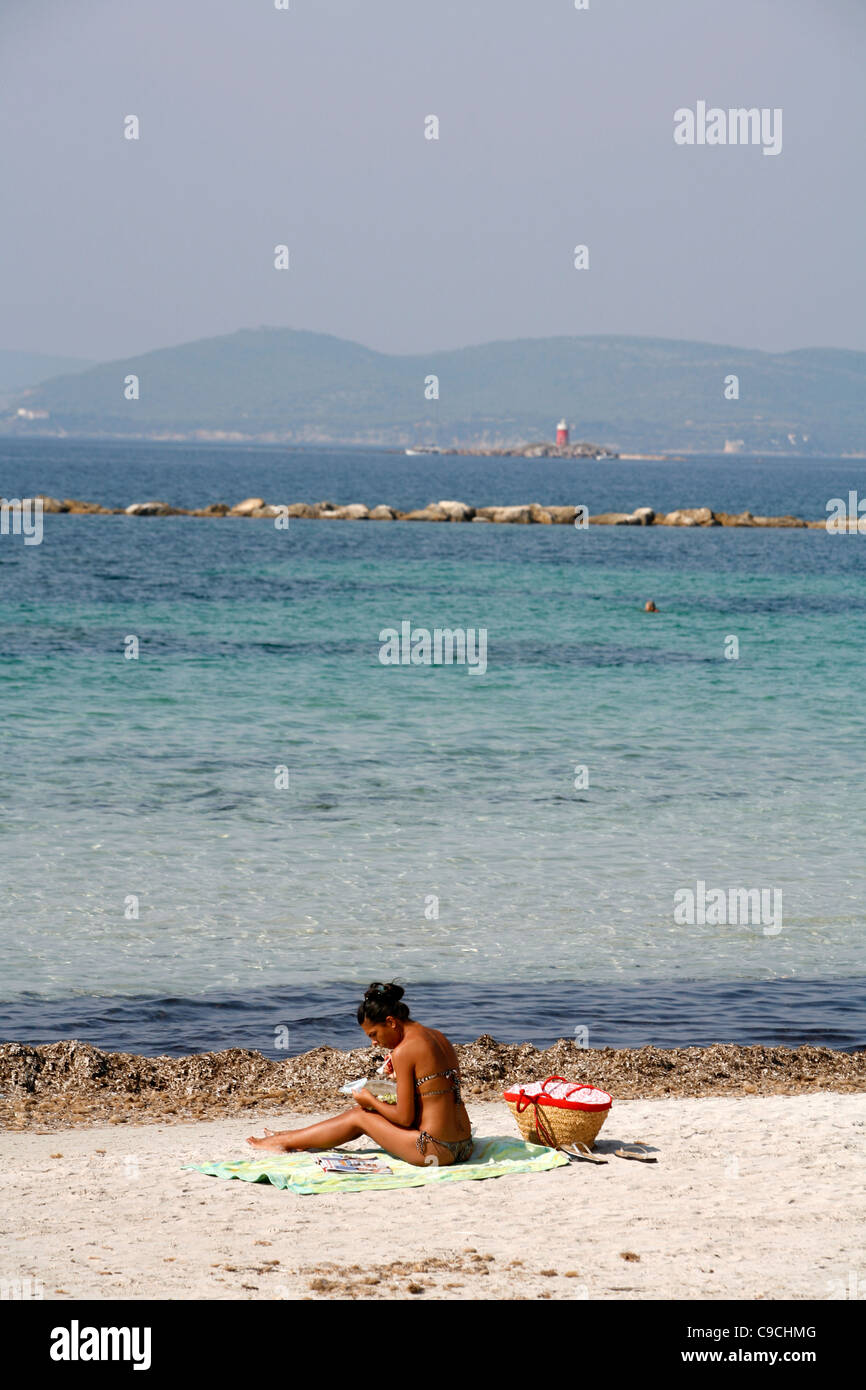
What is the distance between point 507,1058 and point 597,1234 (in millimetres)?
3578

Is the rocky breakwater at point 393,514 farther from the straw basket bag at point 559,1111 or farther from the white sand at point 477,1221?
the straw basket bag at point 559,1111

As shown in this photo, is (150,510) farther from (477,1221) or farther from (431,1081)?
(477,1221)

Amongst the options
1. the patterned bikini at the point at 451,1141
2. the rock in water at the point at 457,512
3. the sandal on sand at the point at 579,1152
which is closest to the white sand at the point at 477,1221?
the sandal on sand at the point at 579,1152

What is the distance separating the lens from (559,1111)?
9828 mm

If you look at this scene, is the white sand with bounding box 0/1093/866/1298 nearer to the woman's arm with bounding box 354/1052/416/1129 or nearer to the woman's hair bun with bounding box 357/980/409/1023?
the woman's arm with bounding box 354/1052/416/1129

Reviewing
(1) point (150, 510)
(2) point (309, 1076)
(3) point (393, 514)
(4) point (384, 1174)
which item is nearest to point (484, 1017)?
(2) point (309, 1076)

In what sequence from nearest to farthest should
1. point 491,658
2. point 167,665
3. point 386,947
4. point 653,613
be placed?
1. point 386,947
2. point 167,665
3. point 491,658
4. point 653,613

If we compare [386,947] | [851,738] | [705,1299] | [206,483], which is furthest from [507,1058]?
[206,483]

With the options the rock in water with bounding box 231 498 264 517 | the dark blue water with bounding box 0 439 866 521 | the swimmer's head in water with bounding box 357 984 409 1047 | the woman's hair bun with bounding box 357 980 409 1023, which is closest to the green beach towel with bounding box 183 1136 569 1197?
the swimmer's head in water with bounding box 357 984 409 1047

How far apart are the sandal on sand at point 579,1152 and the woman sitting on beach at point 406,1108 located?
0.61 meters

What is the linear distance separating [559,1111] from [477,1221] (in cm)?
133

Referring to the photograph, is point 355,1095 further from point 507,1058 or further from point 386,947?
point 386,947

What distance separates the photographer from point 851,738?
88.1ft

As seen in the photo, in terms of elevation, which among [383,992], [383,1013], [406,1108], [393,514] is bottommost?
[406,1108]
